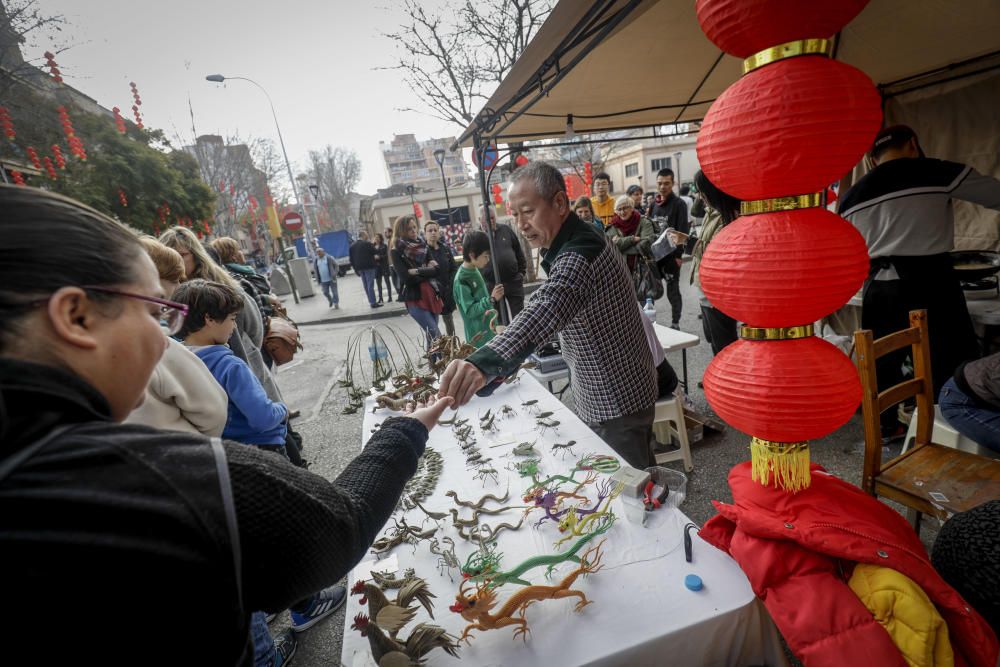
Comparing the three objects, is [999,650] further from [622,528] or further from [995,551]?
[622,528]

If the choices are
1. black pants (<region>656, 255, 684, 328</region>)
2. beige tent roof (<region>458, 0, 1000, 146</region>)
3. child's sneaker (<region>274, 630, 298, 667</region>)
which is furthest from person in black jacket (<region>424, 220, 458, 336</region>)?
child's sneaker (<region>274, 630, 298, 667</region>)

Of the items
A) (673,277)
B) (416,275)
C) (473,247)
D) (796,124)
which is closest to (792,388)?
(796,124)

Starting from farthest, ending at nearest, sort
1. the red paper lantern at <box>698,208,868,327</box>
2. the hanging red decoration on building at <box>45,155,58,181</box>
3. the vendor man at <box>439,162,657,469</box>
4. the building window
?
the building window
the hanging red decoration on building at <box>45,155,58,181</box>
the vendor man at <box>439,162,657,469</box>
the red paper lantern at <box>698,208,868,327</box>

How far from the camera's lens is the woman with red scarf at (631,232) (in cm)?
517

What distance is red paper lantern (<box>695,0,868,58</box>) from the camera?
931 mm

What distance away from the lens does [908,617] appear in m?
0.92

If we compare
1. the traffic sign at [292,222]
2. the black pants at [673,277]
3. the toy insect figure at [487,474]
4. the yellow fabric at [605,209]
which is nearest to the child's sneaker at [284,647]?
the toy insect figure at [487,474]

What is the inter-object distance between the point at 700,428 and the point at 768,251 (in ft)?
8.66

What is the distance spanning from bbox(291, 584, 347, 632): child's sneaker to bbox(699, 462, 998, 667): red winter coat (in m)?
2.16

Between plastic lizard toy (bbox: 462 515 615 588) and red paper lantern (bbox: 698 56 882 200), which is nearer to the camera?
red paper lantern (bbox: 698 56 882 200)

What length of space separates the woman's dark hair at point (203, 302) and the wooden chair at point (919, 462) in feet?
9.30

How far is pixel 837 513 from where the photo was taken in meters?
1.09

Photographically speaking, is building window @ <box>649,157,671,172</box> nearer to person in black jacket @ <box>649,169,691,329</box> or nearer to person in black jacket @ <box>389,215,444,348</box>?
person in black jacket @ <box>649,169,691,329</box>

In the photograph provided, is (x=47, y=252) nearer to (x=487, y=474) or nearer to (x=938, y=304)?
(x=487, y=474)
